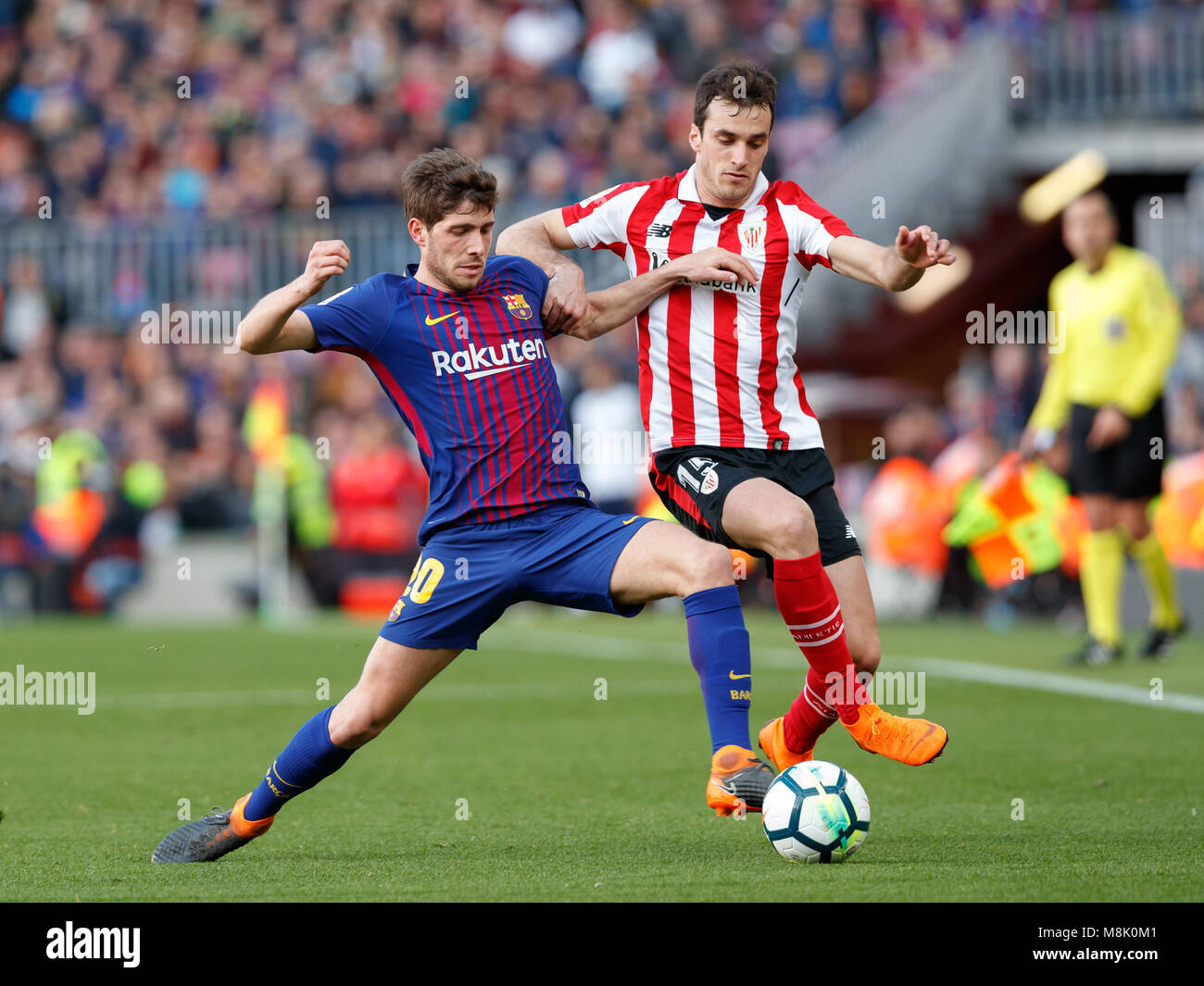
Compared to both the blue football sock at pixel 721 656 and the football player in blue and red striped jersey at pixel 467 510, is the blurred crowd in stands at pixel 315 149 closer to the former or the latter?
the football player in blue and red striped jersey at pixel 467 510

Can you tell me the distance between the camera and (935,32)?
20.2 meters

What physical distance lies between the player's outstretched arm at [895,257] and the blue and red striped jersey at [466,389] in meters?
0.93

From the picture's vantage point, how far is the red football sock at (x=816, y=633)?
17.2ft

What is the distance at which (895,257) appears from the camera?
513 cm

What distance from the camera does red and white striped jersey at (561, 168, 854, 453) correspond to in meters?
5.56

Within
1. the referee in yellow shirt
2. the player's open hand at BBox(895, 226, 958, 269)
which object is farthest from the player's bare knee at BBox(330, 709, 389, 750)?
the referee in yellow shirt

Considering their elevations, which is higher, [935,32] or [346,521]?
[935,32]

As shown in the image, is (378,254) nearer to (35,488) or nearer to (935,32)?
(35,488)

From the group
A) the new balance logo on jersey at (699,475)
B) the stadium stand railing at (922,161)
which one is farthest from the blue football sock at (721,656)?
the stadium stand railing at (922,161)

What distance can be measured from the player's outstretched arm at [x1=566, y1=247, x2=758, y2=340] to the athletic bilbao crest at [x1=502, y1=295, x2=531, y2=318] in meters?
0.16

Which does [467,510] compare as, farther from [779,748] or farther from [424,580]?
[779,748]

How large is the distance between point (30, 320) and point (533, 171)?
533 centimetres

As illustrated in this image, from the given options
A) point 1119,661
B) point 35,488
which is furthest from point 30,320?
point 1119,661
